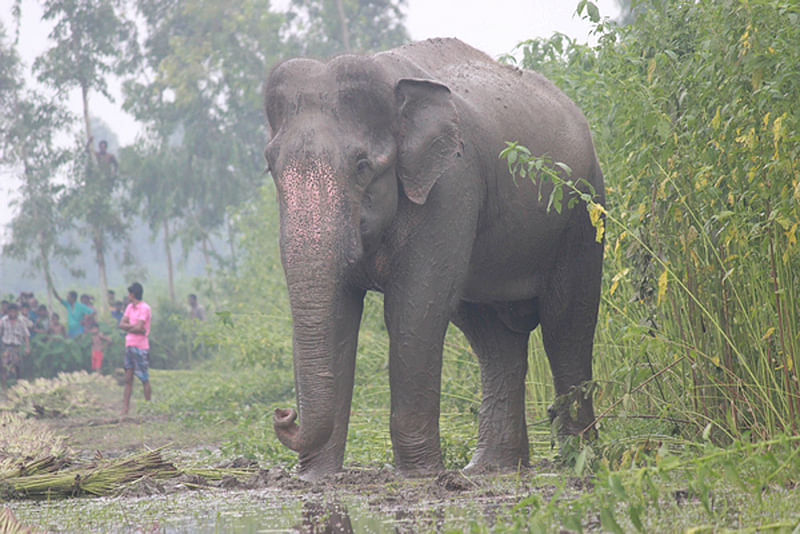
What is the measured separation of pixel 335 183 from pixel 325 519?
1588 mm

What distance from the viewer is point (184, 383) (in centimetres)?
1859

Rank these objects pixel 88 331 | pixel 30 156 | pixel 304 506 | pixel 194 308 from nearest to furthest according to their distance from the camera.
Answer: pixel 304 506, pixel 88 331, pixel 194 308, pixel 30 156

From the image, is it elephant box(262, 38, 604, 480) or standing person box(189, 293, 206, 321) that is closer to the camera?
elephant box(262, 38, 604, 480)

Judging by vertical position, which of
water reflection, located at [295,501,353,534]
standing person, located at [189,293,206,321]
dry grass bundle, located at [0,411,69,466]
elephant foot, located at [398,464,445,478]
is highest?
standing person, located at [189,293,206,321]

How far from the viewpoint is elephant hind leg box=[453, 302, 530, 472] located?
6719 millimetres

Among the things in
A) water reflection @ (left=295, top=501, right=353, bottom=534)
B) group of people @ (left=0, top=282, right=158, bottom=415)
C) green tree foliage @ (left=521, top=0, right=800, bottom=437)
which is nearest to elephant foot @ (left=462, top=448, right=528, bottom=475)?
green tree foliage @ (left=521, top=0, right=800, bottom=437)

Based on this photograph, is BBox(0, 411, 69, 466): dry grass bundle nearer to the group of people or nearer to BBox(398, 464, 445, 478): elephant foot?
BBox(398, 464, 445, 478): elephant foot

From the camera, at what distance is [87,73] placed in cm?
3525

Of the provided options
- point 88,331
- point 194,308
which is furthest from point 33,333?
point 194,308

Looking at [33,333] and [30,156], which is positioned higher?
[30,156]

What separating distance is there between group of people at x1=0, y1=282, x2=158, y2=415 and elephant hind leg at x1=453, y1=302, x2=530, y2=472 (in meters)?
7.59

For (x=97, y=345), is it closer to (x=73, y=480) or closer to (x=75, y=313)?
(x=75, y=313)

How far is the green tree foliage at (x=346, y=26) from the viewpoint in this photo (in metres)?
38.2

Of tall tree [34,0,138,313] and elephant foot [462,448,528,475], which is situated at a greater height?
tall tree [34,0,138,313]
